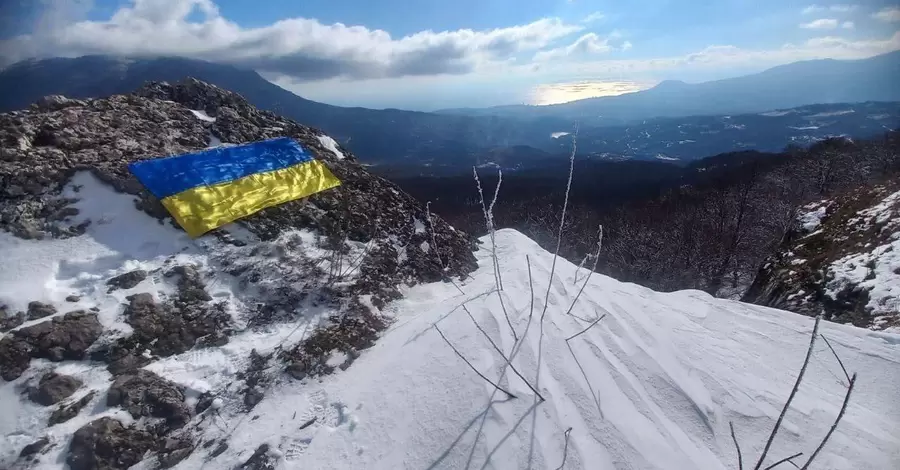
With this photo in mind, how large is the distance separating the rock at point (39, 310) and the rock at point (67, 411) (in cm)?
157

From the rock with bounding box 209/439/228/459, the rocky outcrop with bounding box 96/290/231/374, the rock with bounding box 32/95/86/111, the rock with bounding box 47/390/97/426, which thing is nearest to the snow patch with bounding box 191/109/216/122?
the rock with bounding box 32/95/86/111

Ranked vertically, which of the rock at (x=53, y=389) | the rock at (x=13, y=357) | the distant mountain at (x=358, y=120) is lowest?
the rock at (x=53, y=389)

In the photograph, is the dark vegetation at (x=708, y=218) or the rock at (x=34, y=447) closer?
the rock at (x=34, y=447)

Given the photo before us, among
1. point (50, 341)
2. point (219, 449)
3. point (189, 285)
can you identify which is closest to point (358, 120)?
point (189, 285)

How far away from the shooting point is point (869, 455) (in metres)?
3.66

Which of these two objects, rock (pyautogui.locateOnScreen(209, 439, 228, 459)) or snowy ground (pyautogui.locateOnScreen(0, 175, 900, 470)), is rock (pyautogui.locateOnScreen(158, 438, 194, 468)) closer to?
snowy ground (pyautogui.locateOnScreen(0, 175, 900, 470))

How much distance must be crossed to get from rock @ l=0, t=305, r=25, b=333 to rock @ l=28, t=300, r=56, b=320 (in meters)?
0.09

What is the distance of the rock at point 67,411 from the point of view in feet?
15.5

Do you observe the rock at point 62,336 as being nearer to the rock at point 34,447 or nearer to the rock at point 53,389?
the rock at point 53,389

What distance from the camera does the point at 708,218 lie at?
93.6 feet

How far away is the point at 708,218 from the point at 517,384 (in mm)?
29895

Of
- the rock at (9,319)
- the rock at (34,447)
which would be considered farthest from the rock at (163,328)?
the rock at (9,319)

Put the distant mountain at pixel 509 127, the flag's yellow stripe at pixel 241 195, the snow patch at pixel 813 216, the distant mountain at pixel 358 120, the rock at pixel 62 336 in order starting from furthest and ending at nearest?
the distant mountain at pixel 358 120, the distant mountain at pixel 509 127, the snow patch at pixel 813 216, the flag's yellow stripe at pixel 241 195, the rock at pixel 62 336

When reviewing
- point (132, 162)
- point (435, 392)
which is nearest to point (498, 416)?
point (435, 392)
